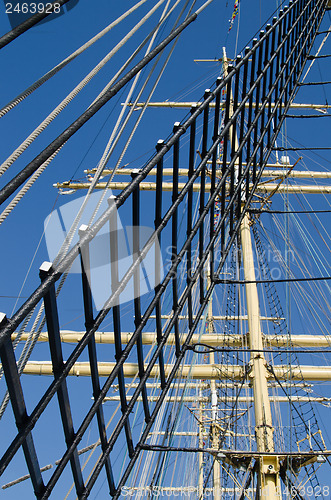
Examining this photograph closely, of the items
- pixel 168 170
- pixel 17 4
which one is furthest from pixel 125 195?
pixel 168 170

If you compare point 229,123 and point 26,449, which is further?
point 229,123

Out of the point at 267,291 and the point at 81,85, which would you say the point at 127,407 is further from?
the point at 267,291

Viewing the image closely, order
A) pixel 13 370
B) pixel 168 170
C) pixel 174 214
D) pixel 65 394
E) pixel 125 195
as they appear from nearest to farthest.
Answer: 1. pixel 13 370
2. pixel 65 394
3. pixel 125 195
4. pixel 174 214
5. pixel 168 170

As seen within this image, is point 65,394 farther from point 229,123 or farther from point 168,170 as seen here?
point 168,170

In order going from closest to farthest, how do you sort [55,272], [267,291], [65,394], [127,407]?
[55,272], [65,394], [127,407], [267,291]

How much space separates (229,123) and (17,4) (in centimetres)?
183


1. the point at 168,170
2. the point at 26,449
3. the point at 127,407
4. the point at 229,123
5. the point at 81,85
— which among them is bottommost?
the point at 26,449

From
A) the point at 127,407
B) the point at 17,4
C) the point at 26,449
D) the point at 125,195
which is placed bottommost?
the point at 26,449

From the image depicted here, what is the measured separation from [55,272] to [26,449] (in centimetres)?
61

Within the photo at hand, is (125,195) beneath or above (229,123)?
beneath

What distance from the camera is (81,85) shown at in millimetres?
1876

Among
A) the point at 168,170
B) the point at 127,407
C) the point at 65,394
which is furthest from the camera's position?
the point at 168,170

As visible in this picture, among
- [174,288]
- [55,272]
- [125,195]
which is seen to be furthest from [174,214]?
[55,272]

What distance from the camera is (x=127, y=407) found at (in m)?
2.42
